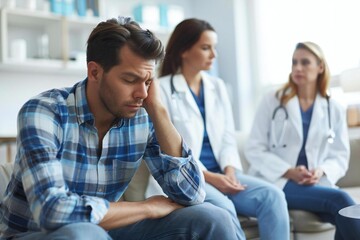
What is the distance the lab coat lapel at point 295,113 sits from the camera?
2.17 meters

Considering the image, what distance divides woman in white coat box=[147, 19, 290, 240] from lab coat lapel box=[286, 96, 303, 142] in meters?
0.30

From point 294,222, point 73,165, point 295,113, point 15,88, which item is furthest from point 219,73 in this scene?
point 73,165

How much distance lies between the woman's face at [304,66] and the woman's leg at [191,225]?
1.21m

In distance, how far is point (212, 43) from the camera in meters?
2.12

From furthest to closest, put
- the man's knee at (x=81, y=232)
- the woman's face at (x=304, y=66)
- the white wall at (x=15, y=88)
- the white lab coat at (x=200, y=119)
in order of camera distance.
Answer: the white wall at (x=15, y=88)
the woman's face at (x=304, y=66)
the white lab coat at (x=200, y=119)
the man's knee at (x=81, y=232)

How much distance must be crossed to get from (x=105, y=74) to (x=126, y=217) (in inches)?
15.7

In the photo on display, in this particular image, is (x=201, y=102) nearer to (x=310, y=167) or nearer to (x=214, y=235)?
(x=310, y=167)

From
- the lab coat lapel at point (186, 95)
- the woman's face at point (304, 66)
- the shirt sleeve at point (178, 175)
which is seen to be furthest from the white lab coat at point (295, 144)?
the shirt sleeve at point (178, 175)

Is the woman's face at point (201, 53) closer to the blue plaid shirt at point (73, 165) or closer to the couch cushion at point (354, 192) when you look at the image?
the blue plaid shirt at point (73, 165)

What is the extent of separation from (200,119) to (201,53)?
31 centimetres

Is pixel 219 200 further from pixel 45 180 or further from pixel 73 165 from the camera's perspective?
pixel 45 180

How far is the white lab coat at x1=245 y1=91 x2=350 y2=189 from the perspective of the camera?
6.91 feet

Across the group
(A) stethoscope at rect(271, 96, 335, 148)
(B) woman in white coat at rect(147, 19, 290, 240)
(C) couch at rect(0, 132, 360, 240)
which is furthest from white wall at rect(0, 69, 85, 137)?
(A) stethoscope at rect(271, 96, 335, 148)

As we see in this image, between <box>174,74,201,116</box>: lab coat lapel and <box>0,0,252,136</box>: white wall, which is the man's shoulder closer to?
<box>174,74,201,116</box>: lab coat lapel
